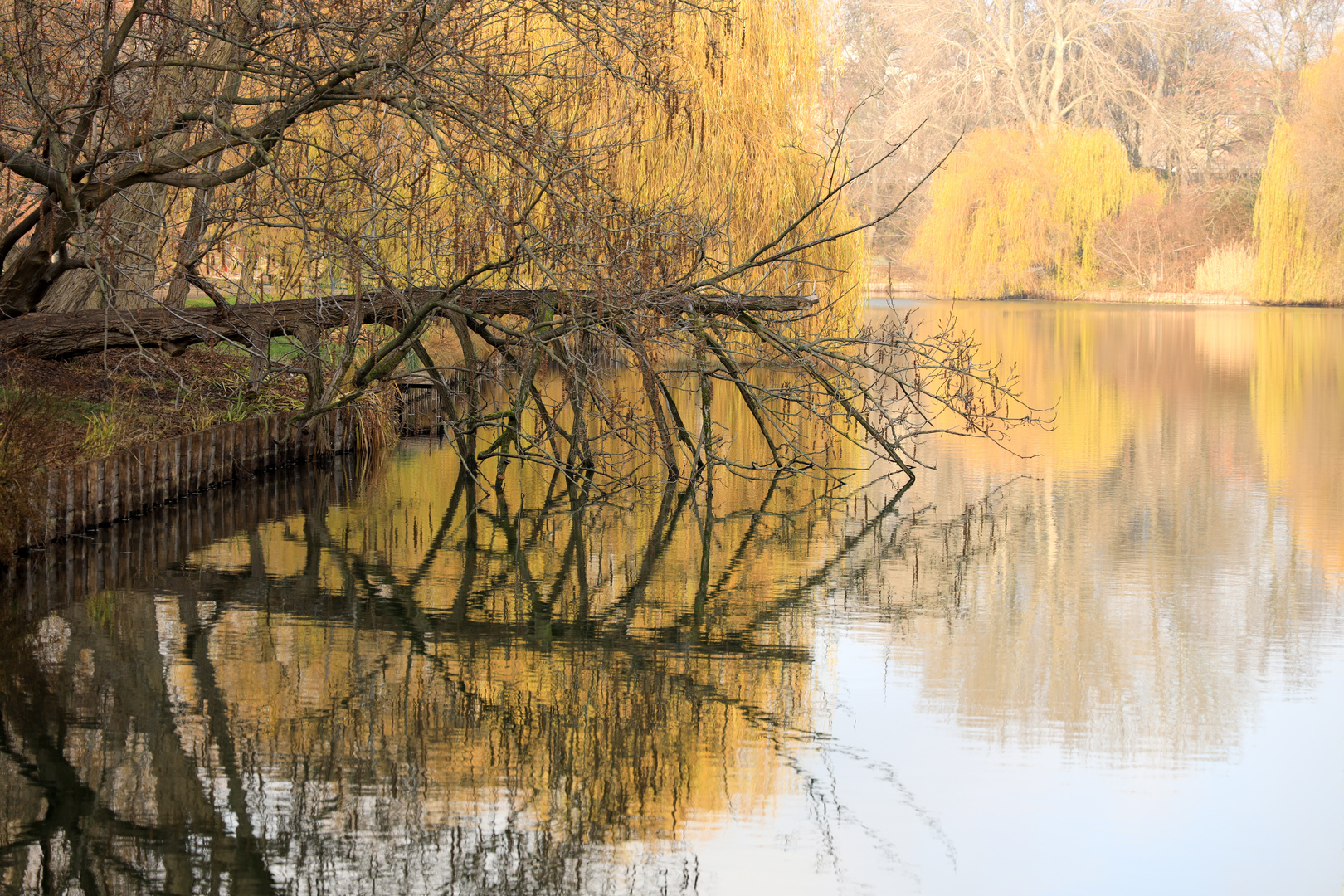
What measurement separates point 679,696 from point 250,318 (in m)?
5.42

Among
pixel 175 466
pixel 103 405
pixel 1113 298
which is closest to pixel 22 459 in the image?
pixel 175 466

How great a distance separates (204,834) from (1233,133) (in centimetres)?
4441

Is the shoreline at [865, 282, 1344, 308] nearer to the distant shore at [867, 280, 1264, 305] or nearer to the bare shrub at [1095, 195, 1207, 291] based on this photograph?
the distant shore at [867, 280, 1264, 305]

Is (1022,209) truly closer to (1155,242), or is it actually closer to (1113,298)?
(1113,298)

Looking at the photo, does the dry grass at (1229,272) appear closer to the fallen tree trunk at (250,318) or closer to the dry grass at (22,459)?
the fallen tree trunk at (250,318)

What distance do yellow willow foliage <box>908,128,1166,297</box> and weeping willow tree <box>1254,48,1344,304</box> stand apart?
17.0ft

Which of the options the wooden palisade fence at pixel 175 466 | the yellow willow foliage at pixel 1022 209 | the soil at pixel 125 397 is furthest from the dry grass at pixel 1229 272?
the wooden palisade fence at pixel 175 466

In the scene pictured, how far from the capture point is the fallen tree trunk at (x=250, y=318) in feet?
30.8

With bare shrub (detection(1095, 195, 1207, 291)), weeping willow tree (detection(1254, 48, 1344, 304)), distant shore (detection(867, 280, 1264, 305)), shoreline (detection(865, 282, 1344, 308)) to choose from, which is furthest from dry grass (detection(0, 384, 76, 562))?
bare shrub (detection(1095, 195, 1207, 291))

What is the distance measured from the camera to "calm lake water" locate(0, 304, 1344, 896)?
4.02 m

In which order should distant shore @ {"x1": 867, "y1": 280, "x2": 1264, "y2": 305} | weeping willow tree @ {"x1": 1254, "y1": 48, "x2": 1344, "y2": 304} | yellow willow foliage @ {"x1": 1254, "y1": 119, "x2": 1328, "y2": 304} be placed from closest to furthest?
weeping willow tree @ {"x1": 1254, "y1": 48, "x2": 1344, "y2": 304}, yellow willow foliage @ {"x1": 1254, "y1": 119, "x2": 1328, "y2": 304}, distant shore @ {"x1": 867, "y1": 280, "x2": 1264, "y2": 305}

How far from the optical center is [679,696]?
5.34 metres

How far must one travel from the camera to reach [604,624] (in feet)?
20.8

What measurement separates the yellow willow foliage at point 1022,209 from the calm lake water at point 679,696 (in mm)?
28028
